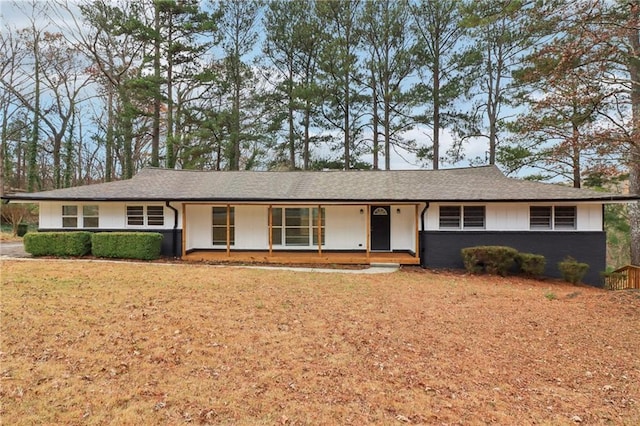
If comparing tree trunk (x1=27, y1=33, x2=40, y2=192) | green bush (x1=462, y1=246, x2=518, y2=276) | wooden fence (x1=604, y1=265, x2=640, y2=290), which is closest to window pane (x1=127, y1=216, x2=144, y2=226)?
green bush (x1=462, y1=246, x2=518, y2=276)

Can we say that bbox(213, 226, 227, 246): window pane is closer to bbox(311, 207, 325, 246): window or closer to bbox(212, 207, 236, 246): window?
bbox(212, 207, 236, 246): window

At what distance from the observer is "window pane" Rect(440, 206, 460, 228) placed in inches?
479

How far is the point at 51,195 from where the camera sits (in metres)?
12.4

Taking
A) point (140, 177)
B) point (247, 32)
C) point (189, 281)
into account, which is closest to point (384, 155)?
point (247, 32)

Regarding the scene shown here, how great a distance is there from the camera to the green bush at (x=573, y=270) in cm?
1068

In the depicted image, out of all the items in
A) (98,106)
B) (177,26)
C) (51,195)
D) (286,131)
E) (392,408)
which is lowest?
(392,408)

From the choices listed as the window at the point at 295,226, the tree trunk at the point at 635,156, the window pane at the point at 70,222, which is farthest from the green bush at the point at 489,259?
the window pane at the point at 70,222

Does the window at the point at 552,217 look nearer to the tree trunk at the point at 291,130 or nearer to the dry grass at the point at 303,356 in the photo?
the dry grass at the point at 303,356

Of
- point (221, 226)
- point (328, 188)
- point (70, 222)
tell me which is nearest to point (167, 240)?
point (221, 226)

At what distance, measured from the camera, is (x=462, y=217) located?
39.7ft

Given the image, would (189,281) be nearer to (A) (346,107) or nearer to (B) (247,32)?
(A) (346,107)

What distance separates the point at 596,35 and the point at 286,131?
690 inches

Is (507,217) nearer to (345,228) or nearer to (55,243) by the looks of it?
(345,228)

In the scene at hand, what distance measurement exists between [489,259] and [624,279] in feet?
15.9
